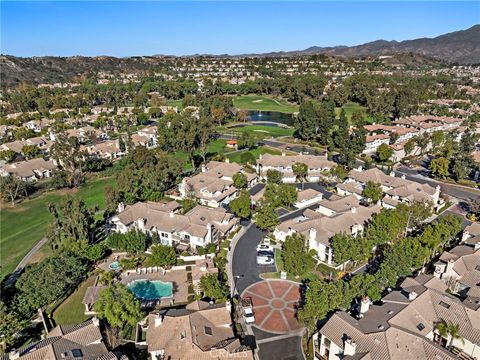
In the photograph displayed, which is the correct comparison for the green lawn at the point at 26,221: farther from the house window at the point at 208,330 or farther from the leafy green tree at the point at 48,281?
the house window at the point at 208,330

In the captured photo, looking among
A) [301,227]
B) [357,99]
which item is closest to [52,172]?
[301,227]

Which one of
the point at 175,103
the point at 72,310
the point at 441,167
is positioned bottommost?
the point at 72,310

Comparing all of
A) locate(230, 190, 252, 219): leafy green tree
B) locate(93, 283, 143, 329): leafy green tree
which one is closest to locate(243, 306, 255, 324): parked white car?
locate(93, 283, 143, 329): leafy green tree

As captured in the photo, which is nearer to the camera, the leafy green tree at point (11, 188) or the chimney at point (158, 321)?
the chimney at point (158, 321)

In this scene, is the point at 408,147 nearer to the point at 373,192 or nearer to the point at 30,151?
the point at 373,192

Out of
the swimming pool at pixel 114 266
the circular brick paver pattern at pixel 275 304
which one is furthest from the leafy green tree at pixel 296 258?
the swimming pool at pixel 114 266

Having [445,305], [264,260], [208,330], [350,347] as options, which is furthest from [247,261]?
[445,305]
